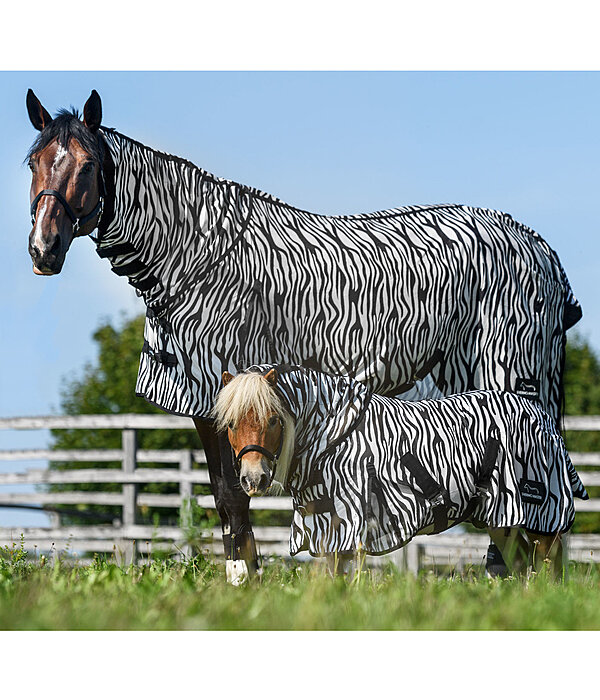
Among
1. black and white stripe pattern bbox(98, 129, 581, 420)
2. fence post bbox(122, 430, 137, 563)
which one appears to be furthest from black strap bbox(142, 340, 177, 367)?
fence post bbox(122, 430, 137, 563)

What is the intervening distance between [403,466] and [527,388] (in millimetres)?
1195

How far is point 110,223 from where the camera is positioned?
436 centimetres

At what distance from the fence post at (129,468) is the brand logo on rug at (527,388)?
18.2ft

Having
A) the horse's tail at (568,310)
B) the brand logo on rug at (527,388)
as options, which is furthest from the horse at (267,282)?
the horse's tail at (568,310)

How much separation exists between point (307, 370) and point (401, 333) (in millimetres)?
801

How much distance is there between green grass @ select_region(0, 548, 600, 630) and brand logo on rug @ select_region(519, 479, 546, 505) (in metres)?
0.39

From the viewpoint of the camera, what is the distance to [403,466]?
152 inches

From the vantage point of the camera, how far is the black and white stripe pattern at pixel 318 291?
4.36m

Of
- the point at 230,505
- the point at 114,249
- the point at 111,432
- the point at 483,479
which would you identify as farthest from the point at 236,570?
the point at 111,432

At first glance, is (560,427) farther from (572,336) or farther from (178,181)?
(572,336)

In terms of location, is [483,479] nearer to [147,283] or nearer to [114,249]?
[147,283]

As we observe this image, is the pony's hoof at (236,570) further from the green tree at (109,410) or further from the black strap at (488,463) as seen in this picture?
the green tree at (109,410)

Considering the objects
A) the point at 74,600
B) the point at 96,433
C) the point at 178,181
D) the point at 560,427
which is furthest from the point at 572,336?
the point at 74,600

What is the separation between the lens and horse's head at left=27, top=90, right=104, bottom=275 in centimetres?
395
